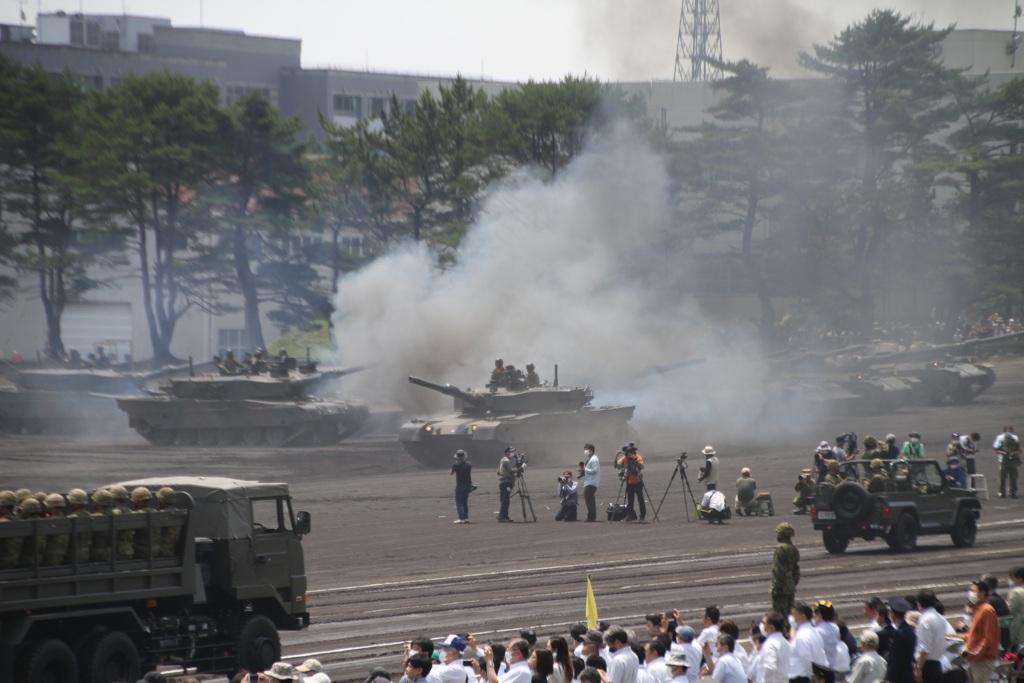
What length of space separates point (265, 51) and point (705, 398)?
41.0 metres

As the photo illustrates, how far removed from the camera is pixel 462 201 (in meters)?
57.9

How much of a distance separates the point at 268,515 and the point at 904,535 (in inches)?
411

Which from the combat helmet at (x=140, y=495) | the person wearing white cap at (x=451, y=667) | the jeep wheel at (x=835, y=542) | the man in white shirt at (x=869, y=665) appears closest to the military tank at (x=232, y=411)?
the jeep wheel at (x=835, y=542)

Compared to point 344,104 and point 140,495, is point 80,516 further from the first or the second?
point 344,104

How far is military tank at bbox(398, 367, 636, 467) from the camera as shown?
35.4 m

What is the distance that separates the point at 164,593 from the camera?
1275cm

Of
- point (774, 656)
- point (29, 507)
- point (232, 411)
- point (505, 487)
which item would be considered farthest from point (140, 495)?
point (232, 411)

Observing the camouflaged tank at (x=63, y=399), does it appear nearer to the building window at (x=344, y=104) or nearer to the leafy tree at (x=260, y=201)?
the leafy tree at (x=260, y=201)

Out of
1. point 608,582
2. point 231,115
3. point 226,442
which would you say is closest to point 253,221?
point 231,115

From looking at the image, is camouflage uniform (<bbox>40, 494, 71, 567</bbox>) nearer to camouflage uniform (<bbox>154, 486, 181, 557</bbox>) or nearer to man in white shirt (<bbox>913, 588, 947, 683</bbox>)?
camouflage uniform (<bbox>154, 486, 181, 557</bbox>)

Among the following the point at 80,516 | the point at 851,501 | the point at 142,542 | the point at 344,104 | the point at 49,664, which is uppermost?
the point at 344,104

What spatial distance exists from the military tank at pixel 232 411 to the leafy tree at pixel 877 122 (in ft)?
84.2

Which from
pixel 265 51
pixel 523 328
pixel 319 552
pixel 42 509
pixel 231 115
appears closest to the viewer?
pixel 42 509

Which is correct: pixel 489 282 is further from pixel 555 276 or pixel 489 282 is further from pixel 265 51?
pixel 265 51
